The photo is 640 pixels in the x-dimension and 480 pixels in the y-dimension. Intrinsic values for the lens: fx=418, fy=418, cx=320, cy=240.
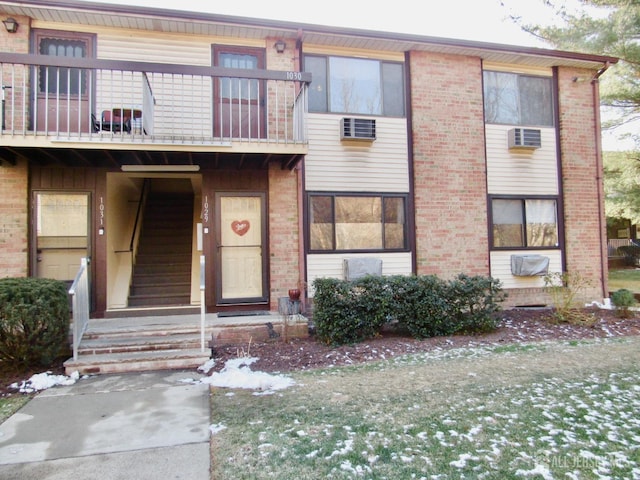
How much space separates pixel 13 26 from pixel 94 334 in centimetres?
525

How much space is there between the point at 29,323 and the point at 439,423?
15.6ft

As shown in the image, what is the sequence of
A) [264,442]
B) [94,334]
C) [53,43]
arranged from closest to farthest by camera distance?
[264,442] → [94,334] → [53,43]

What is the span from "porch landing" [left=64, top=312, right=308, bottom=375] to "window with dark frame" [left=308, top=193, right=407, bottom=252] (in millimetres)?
1858

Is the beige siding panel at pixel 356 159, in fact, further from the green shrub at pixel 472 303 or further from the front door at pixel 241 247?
the green shrub at pixel 472 303

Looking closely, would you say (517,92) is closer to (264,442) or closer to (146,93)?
(146,93)

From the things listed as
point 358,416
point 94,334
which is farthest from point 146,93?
point 358,416

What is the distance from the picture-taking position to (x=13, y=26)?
6855mm

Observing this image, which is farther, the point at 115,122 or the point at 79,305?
the point at 115,122

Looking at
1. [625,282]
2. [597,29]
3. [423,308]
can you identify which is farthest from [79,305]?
[625,282]

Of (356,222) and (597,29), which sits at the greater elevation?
(597,29)

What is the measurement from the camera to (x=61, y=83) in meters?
7.09

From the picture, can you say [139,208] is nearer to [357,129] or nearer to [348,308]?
[357,129]

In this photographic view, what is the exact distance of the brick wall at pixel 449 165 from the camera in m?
8.55

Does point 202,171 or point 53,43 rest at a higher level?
point 53,43
